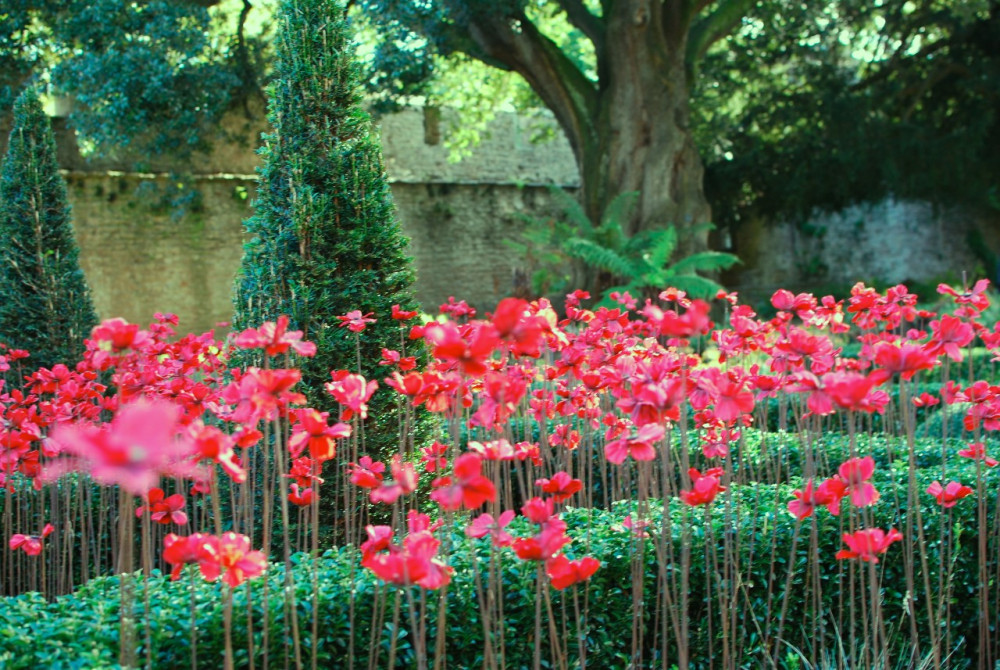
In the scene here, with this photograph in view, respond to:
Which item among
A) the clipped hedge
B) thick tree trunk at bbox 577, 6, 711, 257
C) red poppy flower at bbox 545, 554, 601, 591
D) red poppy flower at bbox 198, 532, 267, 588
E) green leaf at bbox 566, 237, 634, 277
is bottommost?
the clipped hedge

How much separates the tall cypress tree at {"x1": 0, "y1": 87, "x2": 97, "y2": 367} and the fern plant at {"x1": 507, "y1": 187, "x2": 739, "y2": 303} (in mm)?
5704

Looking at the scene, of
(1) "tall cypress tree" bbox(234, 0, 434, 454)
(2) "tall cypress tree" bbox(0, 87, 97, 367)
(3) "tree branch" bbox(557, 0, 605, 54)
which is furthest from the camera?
(3) "tree branch" bbox(557, 0, 605, 54)

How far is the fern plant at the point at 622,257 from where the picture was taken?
11.3m

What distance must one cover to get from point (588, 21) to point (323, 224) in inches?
384

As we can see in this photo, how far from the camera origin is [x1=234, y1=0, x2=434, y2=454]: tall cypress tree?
3.69 m

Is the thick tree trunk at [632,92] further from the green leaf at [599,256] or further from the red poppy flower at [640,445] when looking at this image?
the red poppy flower at [640,445]

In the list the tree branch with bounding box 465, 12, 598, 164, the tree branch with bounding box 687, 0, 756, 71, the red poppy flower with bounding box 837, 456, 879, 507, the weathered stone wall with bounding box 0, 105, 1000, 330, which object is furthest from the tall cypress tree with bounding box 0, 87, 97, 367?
the tree branch with bounding box 687, 0, 756, 71

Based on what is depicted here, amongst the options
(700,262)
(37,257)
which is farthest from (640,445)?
(700,262)

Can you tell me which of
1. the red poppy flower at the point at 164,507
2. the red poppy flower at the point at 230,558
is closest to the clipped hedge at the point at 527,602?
the red poppy flower at the point at 164,507

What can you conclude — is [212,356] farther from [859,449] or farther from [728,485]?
[859,449]

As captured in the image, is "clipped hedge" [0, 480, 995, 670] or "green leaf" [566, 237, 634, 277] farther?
"green leaf" [566, 237, 634, 277]

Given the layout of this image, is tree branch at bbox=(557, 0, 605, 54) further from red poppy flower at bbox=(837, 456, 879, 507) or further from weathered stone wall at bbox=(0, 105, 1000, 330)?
red poppy flower at bbox=(837, 456, 879, 507)

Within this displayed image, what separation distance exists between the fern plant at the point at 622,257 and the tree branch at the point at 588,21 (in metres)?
2.05

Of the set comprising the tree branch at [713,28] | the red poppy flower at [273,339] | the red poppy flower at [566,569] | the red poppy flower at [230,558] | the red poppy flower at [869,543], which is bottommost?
the red poppy flower at [869,543]
